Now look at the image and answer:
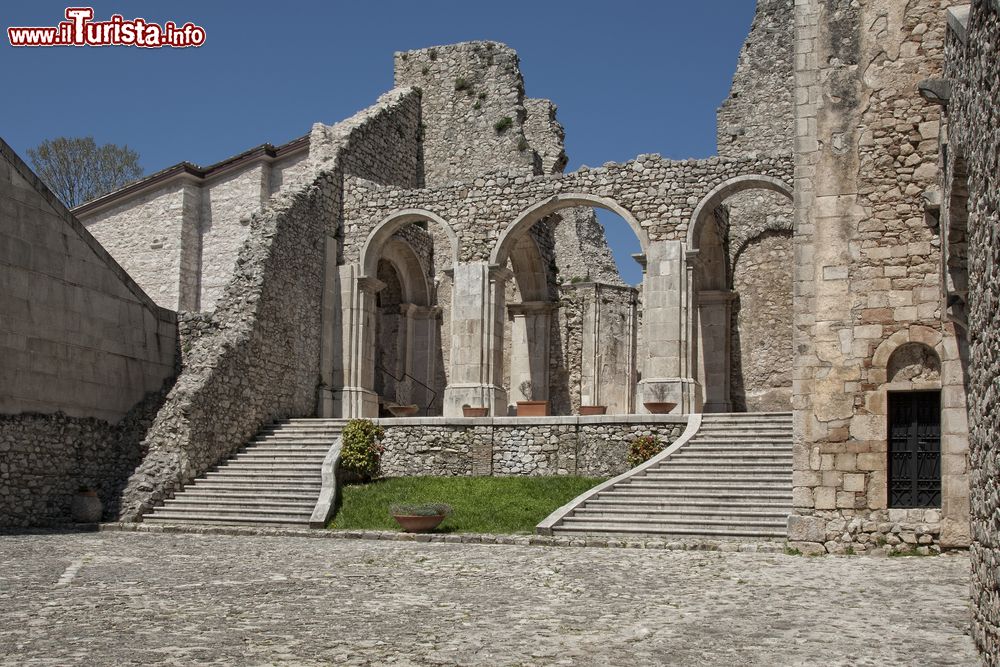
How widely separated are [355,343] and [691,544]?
1182 cm

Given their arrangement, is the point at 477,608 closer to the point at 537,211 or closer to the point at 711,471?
the point at 711,471

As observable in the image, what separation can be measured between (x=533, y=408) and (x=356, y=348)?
433cm

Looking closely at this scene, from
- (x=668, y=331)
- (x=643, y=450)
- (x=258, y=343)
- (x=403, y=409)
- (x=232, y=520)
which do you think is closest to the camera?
(x=232, y=520)

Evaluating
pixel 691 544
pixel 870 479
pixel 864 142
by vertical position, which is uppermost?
pixel 864 142

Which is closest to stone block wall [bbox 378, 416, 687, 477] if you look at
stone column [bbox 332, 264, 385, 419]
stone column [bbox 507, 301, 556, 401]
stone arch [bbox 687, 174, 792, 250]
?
stone column [bbox 332, 264, 385, 419]

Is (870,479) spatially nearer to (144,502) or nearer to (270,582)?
(270,582)

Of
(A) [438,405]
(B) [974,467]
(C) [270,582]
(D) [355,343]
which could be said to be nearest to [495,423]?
(D) [355,343]

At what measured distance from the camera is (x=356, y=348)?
78.3ft

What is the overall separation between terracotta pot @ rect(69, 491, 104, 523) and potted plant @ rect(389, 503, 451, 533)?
18.2 ft

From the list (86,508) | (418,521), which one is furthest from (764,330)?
(86,508)

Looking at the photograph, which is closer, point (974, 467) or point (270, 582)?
point (974, 467)

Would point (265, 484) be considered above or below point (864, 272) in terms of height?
below

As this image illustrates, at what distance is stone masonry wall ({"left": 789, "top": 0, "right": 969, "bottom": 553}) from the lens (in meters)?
12.5

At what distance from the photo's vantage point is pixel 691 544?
1370 cm
